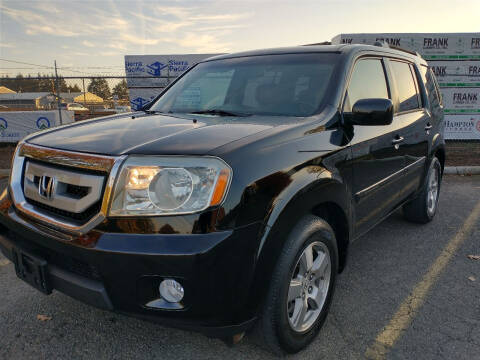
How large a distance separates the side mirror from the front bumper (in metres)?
1.21

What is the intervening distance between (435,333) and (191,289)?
173cm

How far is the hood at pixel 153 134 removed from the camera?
1.86 m

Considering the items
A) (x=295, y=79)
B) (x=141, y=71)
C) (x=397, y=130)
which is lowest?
(x=397, y=130)

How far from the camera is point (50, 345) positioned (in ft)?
7.74

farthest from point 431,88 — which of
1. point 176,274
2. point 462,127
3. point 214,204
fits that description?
point 462,127

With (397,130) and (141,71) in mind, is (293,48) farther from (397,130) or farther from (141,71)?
(141,71)

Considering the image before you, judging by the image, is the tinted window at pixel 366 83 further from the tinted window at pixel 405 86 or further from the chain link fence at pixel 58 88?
the chain link fence at pixel 58 88

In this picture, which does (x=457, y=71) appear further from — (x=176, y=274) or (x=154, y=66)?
(x=176, y=274)

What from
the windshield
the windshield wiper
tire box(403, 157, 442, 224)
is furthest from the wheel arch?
tire box(403, 157, 442, 224)

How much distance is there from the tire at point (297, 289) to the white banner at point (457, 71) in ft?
37.8

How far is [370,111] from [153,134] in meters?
1.40

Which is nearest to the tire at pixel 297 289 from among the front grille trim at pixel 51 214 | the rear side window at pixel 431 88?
the front grille trim at pixel 51 214

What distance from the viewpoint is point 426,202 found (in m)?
4.44

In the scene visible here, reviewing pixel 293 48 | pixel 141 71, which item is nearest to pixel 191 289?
pixel 293 48
